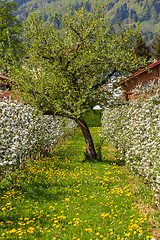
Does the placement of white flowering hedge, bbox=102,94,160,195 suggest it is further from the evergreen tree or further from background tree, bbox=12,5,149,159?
the evergreen tree

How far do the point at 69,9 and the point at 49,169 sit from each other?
7320 millimetres

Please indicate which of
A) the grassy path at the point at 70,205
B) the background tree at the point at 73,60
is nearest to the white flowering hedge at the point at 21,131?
the background tree at the point at 73,60

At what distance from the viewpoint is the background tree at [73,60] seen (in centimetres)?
1074

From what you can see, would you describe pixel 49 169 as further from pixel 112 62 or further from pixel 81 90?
pixel 112 62

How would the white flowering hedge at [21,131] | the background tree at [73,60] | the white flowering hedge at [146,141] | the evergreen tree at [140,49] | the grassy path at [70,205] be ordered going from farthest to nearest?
the evergreen tree at [140,49] < the background tree at [73,60] < the white flowering hedge at [21,131] < the white flowering hedge at [146,141] < the grassy path at [70,205]

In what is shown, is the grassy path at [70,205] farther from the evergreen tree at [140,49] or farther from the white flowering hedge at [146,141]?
the evergreen tree at [140,49]

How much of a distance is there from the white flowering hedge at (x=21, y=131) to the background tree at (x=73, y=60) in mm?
767

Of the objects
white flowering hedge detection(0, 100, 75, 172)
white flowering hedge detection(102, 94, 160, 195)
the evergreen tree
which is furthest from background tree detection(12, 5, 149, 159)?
the evergreen tree

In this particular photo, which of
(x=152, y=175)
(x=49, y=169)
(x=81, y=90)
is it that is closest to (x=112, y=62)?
(x=81, y=90)

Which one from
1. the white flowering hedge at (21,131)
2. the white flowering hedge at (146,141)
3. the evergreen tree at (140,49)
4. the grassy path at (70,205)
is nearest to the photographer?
the grassy path at (70,205)

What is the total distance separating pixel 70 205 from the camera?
22.6ft

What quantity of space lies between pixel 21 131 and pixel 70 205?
3859mm

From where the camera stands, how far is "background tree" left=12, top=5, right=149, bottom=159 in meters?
10.7

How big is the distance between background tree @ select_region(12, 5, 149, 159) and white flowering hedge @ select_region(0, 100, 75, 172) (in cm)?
77
